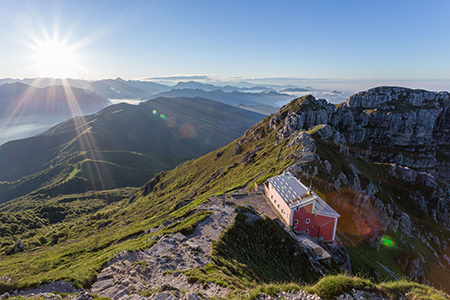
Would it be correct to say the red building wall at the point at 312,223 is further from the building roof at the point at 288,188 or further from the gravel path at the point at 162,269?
the gravel path at the point at 162,269

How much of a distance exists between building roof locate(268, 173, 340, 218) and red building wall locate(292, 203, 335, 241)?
0.91m

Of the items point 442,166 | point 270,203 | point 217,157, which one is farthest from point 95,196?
point 442,166

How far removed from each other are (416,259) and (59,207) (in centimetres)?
16263

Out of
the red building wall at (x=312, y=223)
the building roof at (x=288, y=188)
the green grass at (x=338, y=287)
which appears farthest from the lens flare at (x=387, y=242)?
the green grass at (x=338, y=287)

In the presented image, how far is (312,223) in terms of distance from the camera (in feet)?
120

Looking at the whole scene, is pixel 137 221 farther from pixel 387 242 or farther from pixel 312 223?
pixel 387 242

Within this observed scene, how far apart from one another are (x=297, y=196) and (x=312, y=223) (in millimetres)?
5297

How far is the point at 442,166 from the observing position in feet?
508

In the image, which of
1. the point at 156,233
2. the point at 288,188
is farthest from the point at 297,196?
the point at 156,233

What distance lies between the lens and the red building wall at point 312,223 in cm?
A: 3641

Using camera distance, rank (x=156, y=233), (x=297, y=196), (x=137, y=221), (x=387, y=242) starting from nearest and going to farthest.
Answer: (x=156, y=233) < (x=297, y=196) < (x=387, y=242) < (x=137, y=221)

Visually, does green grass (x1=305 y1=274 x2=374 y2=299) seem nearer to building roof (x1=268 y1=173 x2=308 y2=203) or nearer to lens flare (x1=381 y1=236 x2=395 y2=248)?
building roof (x1=268 y1=173 x2=308 y2=203)

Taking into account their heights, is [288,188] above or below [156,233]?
above

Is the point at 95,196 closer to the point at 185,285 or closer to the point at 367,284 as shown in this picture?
the point at 185,285
